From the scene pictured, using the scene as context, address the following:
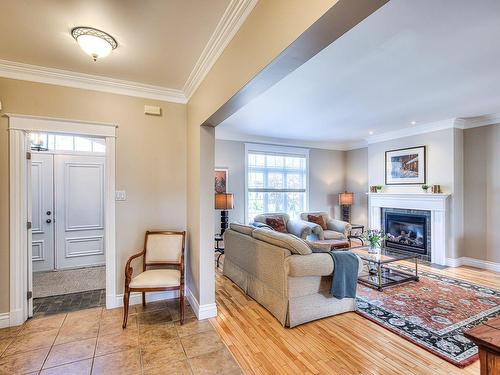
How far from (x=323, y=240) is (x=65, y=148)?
5.20m

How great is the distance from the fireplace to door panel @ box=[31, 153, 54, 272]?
20.2ft

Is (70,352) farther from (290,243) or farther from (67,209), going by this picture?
(67,209)

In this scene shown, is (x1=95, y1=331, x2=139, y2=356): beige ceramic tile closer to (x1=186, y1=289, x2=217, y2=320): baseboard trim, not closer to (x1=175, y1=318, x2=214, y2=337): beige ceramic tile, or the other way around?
(x1=175, y1=318, x2=214, y2=337): beige ceramic tile

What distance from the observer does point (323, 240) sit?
5.55m

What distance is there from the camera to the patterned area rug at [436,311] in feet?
7.77

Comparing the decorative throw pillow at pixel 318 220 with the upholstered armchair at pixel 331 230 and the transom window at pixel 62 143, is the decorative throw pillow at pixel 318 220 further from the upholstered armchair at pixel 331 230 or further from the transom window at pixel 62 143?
the transom window at pixel 62 143

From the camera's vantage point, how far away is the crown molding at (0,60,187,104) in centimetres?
273

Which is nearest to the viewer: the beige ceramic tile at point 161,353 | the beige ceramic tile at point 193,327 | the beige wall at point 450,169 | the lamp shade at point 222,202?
the beige ceramic tile at point 161,353

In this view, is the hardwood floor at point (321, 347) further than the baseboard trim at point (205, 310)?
No

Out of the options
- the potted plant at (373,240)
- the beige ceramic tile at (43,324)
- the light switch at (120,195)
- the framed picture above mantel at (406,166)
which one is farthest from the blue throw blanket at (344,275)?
the framed picture above mantel at (406,166)

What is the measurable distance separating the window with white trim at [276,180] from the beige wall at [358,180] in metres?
1.42

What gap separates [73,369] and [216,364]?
3.62ft

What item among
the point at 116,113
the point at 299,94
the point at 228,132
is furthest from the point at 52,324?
the point at 228,132

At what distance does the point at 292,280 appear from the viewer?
261 centimetres
